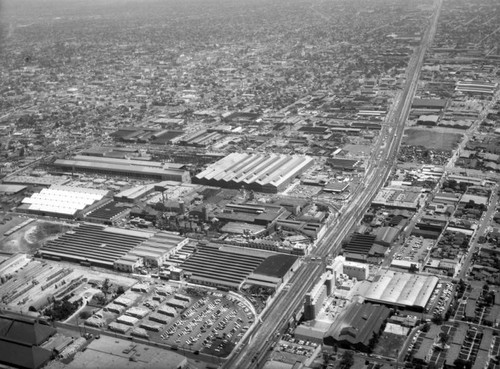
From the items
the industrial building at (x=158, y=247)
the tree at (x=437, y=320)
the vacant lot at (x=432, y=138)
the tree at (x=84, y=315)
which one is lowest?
the tree at (x=84, y=315)

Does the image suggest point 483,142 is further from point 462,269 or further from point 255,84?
point 255,84

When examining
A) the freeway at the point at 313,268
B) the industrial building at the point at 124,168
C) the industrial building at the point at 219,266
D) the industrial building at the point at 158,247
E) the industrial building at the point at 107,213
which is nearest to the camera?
the freeway at the point at 313,268

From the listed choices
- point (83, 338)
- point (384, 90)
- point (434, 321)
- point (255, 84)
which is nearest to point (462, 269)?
point (434, 321)

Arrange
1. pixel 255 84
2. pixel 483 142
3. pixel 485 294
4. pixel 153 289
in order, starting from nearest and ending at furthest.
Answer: pixel 485 294 < pixel 153 289 < pixel 483 142 < pixel 255 84

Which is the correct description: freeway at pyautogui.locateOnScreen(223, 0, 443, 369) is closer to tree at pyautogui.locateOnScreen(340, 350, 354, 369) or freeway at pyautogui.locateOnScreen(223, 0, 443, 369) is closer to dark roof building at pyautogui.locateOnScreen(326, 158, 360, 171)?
dark roof building at pyautogui.locateOnScreen(326, 158, 360, 171)

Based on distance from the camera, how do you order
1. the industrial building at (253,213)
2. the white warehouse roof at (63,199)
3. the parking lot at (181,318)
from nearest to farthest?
the parking lot at (181,318)
the industrial building at (253,213)
the white warehouse roof at (63,199)

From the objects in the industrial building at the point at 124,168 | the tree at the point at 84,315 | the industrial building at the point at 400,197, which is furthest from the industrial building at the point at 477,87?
the tree at the point at 84,315

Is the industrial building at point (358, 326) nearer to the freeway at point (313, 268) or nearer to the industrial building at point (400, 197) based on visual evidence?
the freeway at point (313, 268)

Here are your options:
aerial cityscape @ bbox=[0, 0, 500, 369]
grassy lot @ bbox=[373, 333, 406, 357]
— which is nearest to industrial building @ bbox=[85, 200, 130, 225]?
aerial cityscape @ bbox=[0, 0, 500, 369]
